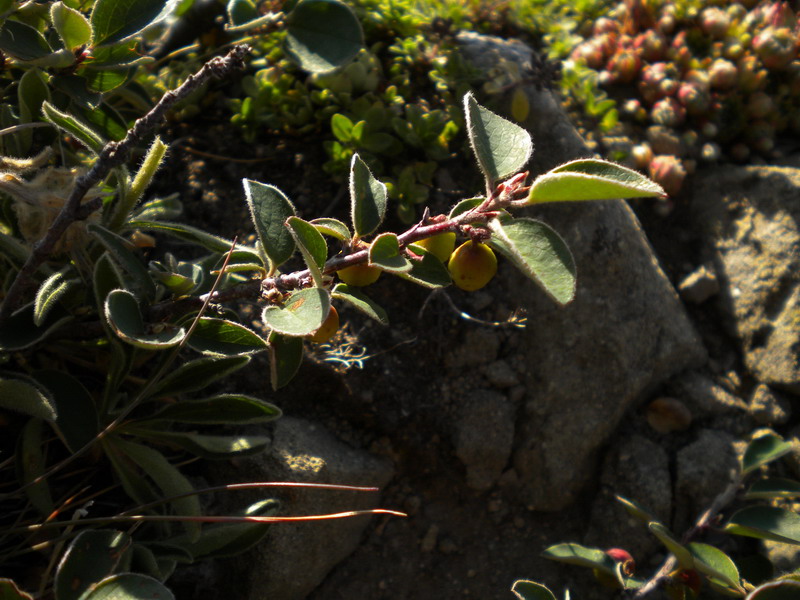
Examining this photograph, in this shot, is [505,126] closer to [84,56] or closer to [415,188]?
[415,188]

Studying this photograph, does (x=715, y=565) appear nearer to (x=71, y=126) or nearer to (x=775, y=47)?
(x=71, y=126)

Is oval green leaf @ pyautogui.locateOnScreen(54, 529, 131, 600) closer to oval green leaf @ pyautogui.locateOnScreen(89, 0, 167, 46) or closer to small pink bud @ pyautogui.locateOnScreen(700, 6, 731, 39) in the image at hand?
oval green leaf @ pyautogui.locateOnScreen(89, 0, 167, 46)

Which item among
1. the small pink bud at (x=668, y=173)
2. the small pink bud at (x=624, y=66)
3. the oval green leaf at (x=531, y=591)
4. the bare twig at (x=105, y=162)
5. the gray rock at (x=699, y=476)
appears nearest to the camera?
the bare twig at (x=105, y=162)

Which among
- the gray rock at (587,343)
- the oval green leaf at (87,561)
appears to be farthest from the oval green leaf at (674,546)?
the oval green leaf at (87,561)

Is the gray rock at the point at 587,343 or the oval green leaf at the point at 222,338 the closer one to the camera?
the oval green leaf at the point at 222,338

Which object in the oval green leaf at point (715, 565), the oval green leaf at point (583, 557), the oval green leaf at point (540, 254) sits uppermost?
the oval green leaf at point (540, 254)

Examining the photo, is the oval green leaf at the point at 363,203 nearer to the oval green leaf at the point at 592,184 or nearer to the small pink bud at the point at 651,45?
the oval green leaf at the point at 592,184

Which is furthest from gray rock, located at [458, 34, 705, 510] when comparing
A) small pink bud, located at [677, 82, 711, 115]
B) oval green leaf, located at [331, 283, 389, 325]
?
oval green leaf, located at [331, 283, 389, 325]
